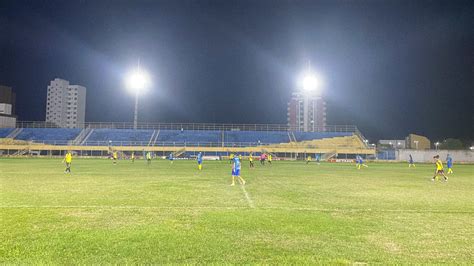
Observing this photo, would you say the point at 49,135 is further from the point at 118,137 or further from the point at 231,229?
the point at 231,229

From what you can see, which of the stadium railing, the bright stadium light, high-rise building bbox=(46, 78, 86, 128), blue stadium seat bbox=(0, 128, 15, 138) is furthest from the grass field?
high-rise building bbox=(46, 78, 86, 128)

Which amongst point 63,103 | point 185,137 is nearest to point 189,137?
point 185,137

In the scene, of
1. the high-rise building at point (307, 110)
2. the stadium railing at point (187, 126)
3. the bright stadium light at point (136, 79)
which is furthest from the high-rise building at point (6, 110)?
the high-rise building at point (307, 110)

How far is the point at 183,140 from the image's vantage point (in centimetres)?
7838

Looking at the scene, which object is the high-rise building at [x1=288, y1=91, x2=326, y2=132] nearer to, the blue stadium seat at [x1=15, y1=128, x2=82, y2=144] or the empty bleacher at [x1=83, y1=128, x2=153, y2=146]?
the empty bleacher at [x1=83, y1=128, x2=153, y2=146]

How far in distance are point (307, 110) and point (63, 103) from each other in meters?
111

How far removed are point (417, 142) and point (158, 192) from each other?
112m

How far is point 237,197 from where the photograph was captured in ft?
46.7

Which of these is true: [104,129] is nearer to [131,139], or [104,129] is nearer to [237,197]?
[131,139]

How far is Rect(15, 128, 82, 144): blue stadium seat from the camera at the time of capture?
76000mm

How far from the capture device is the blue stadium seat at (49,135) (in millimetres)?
76000

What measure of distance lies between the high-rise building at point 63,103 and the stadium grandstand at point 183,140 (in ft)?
285

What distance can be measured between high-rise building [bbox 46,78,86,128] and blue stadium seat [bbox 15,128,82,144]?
89.8m

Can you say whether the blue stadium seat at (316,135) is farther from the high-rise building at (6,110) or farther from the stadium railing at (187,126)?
the high-rise building at (6,110)
